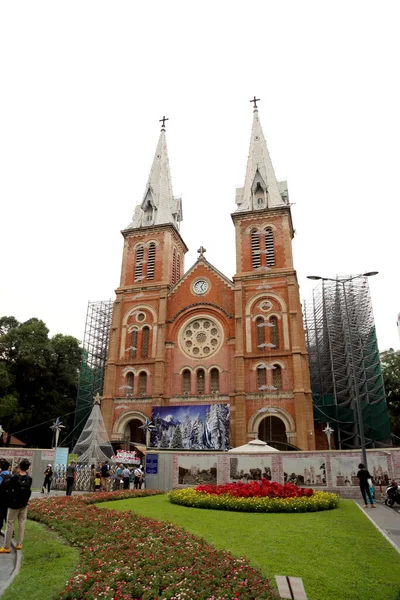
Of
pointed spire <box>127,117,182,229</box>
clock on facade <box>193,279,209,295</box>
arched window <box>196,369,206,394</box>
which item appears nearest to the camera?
arched window <box>196,369,206,394</box>

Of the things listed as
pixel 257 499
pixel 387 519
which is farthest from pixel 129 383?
pixel 387 519

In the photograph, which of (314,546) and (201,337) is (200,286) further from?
(314,546)

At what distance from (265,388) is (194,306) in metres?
10.2

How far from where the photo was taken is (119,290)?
42.6 metres

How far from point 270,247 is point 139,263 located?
13.6m

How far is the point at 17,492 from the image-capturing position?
8.73m

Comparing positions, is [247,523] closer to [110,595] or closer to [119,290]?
[110,595]

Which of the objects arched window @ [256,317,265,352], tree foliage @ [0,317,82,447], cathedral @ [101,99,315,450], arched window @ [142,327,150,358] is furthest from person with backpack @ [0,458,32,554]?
tree foliage @ [0,317,82,447]

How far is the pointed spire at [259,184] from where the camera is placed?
4281 cm

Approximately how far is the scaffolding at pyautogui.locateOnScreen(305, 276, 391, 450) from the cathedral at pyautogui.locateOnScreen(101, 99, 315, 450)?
19.2 feet

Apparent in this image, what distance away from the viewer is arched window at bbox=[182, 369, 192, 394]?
36625 mm

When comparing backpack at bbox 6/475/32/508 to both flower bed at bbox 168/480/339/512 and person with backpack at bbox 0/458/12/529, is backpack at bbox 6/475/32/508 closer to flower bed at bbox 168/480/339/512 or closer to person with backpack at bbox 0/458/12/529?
person with backpack at bbox 0/458/12/529

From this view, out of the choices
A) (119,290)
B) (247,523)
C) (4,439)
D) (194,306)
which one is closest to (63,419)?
(4,439)

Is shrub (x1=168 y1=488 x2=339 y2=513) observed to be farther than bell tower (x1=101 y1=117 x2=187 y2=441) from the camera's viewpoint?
No
